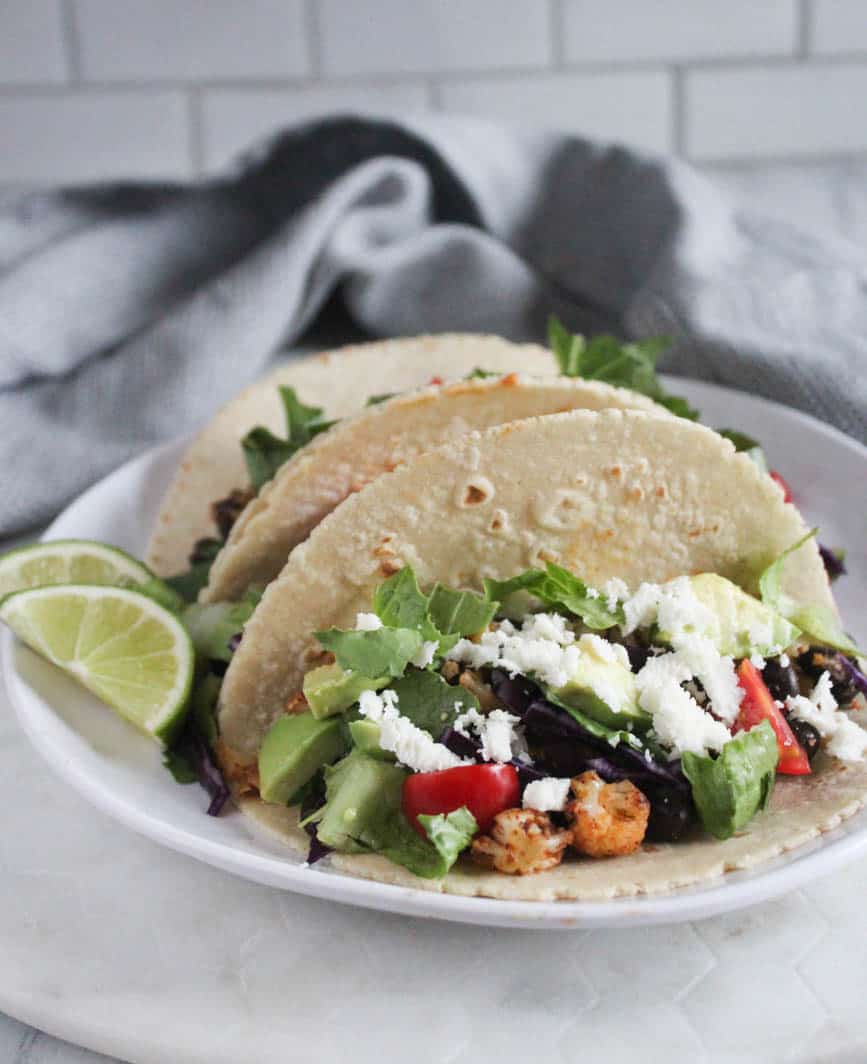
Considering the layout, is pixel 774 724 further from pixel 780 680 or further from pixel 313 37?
pixel 313 37

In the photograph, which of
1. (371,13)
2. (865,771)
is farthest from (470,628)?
(371,13)

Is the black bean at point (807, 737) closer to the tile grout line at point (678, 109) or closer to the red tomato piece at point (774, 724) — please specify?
the red tomato piece at point (774, 724)

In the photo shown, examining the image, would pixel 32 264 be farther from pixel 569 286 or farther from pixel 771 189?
pixel 771 189

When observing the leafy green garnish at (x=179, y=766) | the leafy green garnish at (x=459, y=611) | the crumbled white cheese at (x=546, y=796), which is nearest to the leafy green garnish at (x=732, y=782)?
the crumbled white cheese at (x=546, y=796)

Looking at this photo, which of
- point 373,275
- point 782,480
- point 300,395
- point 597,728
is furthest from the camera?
point 373,275

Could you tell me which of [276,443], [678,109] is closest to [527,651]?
[276,443]

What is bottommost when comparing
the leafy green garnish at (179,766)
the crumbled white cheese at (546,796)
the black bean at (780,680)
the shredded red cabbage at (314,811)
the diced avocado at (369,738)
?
the leafy green garnish at (179,766)
